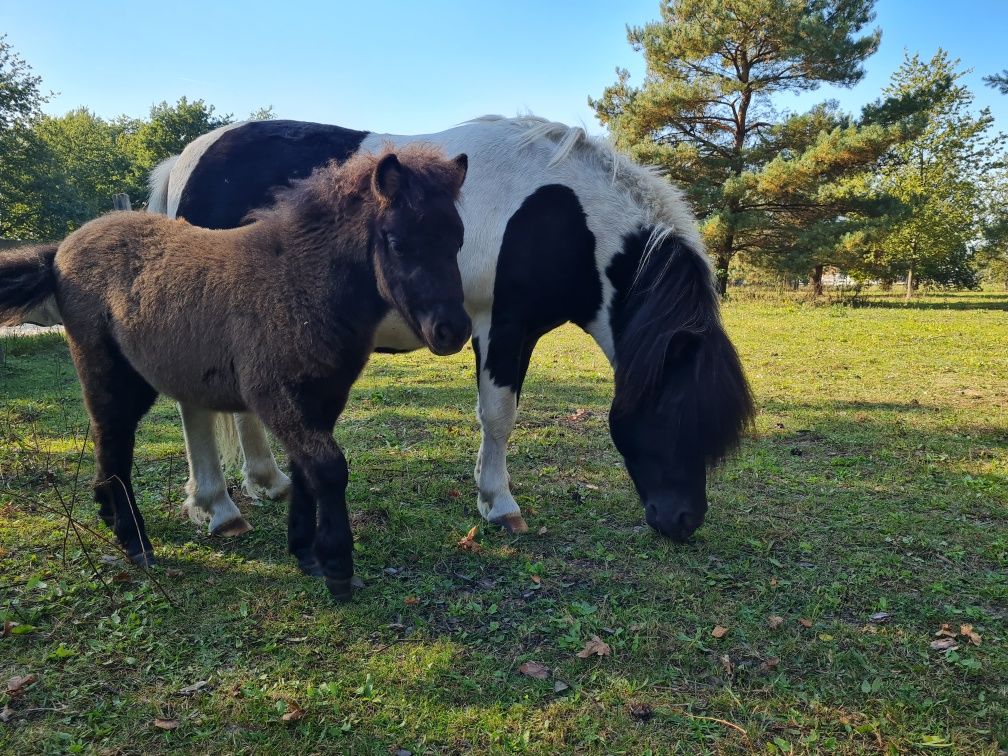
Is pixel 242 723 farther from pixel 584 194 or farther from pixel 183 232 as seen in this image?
pixel 584 194

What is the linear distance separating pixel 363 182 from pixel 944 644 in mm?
3488

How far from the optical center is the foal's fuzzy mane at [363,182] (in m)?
2.85

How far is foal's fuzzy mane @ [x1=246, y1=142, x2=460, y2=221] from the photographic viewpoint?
2846 millimetres

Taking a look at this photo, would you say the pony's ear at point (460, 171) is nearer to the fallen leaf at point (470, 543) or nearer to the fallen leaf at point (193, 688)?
the fallen leaf at point (470, 543)

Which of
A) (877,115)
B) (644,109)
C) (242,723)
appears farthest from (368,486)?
(877,115)

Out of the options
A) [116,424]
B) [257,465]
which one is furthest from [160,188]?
[257,465]

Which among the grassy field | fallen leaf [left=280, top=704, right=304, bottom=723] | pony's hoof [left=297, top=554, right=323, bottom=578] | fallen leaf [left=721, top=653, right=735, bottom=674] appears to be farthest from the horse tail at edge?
fallen leaf [left=721, top=653, right=735, bottom=674]

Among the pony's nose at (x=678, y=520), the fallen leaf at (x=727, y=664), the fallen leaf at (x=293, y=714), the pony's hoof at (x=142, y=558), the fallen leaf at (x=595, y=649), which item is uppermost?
the pony's nose at (x=678, y=520)

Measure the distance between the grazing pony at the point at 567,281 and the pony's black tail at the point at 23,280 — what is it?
107 cm

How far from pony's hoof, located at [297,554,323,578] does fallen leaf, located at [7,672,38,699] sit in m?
1.23

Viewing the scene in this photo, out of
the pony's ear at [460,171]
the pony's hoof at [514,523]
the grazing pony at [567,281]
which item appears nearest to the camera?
the pony's ear at [460,171]

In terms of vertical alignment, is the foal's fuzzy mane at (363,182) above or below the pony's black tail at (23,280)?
above

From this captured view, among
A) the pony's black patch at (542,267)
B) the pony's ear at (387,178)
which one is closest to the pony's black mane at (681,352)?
the pony's black patch at (542,267)

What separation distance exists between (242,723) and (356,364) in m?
1.59
